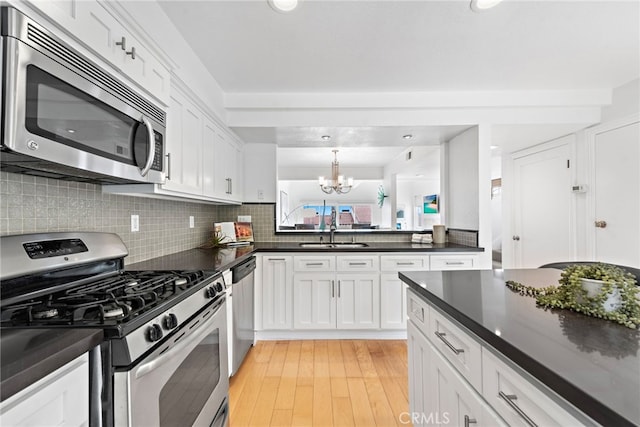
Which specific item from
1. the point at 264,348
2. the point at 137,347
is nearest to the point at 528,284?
the point at 137,347

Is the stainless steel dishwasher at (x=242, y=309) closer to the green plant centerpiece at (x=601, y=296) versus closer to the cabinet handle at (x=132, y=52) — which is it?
the cabinet handle at (x=132, y=52)

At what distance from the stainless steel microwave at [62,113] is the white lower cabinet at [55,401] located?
0.60 m

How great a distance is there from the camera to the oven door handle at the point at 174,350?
3.07ft

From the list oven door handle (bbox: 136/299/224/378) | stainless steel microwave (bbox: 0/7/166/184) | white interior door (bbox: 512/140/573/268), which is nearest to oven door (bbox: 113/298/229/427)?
oven door handle (bbox: 136/299/224/378)

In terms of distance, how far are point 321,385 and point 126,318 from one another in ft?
5.50

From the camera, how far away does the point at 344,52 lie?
213 centimetres

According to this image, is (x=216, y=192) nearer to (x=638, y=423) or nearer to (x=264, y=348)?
(x=264, y=348)

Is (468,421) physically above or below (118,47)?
below

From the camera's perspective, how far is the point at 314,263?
2.91m

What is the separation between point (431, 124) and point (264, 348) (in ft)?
8.85

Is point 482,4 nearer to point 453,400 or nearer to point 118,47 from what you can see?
point 118,47

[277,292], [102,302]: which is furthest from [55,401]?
[277,292]

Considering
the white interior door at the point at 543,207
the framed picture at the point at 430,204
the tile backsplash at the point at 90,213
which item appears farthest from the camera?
the framed picture at the point at 430,204

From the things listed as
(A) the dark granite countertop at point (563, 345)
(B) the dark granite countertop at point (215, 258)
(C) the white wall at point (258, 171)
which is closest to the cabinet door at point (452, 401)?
(A) the dark granite countertop at point (563, 345)
